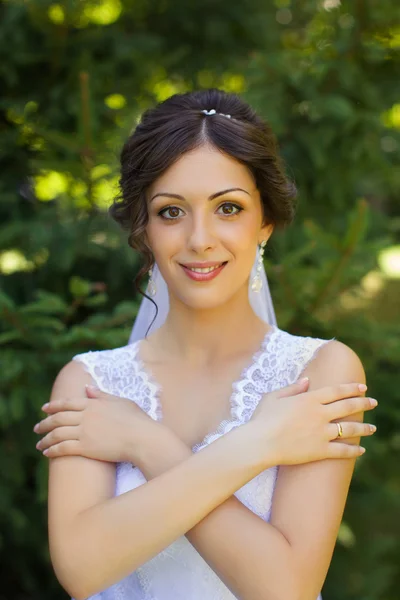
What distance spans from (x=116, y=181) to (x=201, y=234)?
→ 1320 millimetres

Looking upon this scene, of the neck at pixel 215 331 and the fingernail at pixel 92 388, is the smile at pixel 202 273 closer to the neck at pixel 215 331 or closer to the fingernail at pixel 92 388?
the neck at pixel 215 331

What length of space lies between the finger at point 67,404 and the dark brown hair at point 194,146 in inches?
17.3

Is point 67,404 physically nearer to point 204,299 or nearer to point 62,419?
point 62,419

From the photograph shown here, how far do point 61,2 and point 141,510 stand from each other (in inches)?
104

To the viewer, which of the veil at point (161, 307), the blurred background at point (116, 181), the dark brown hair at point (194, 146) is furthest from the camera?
the blurred background at point (116, 181)

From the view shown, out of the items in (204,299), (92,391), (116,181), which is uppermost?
(116,181)

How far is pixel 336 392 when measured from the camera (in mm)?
1972

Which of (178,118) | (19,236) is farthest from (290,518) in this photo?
(19,236)

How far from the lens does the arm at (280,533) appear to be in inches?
70.0

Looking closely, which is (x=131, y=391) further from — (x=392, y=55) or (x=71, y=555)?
(x=392, y=55)

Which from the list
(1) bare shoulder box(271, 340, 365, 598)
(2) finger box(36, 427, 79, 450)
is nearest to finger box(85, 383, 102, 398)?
(2) finger box(36, 427, 79, 450)

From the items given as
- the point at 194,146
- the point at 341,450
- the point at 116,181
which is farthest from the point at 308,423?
the point at 116,181

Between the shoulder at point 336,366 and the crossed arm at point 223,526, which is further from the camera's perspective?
the shoulder at point 336,366

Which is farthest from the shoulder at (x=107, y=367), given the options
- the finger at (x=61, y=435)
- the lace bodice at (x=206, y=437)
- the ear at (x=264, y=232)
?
the ear at (x=264, y=232)
